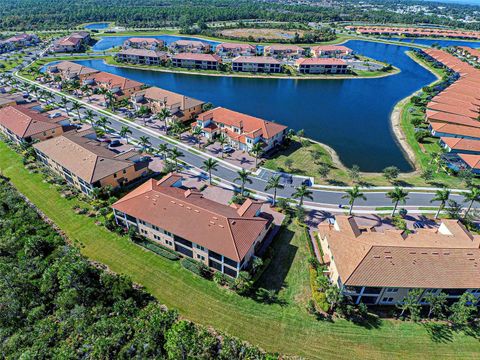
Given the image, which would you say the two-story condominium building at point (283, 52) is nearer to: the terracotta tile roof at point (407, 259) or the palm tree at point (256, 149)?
the palm tree at point (256, 149)

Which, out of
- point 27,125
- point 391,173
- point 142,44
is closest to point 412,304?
point 391,173

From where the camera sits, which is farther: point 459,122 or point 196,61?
point 196,61

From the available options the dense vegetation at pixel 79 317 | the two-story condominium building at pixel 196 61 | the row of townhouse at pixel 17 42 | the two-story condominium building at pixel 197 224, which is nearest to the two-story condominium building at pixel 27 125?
the dense vegetation at pixel 79 317

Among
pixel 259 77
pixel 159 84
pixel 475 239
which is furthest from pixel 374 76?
pixel 475 239

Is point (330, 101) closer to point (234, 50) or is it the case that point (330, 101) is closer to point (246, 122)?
point (246, 122)

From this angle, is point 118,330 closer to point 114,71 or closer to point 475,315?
point 475,315

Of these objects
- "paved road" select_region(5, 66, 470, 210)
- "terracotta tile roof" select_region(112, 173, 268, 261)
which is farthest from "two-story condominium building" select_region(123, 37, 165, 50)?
"terracotta tile roof" select_region(112, 173, 268, 261)
